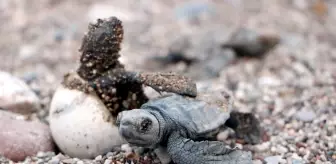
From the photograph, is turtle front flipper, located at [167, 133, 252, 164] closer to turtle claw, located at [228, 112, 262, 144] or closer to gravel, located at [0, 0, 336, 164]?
gravel, located at [0, 0, 336, 164]

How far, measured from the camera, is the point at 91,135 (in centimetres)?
185

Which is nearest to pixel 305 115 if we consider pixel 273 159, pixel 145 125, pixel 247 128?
pixel 247 128

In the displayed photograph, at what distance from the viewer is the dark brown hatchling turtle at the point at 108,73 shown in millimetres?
1953

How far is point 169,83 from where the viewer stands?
5.99 feet

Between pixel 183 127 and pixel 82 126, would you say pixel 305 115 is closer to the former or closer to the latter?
pixel 183 127

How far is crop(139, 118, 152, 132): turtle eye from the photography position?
5.25 feet

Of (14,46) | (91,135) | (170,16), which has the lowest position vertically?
(91,135)

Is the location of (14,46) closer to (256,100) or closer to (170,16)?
(170,16)

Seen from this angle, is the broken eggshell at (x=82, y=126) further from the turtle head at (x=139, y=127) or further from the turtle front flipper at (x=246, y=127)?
the turtle front flipper at (x=246, y=127)

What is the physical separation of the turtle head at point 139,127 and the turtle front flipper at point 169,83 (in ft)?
0.62

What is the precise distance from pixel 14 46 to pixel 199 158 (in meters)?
2.74

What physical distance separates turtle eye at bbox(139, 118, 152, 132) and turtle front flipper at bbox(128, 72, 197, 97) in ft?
0.78

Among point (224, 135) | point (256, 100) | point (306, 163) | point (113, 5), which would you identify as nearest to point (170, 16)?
point (113, 5)

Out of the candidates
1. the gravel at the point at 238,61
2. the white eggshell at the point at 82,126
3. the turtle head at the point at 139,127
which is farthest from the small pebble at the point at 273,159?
the white eggshell at the point at 82,126
